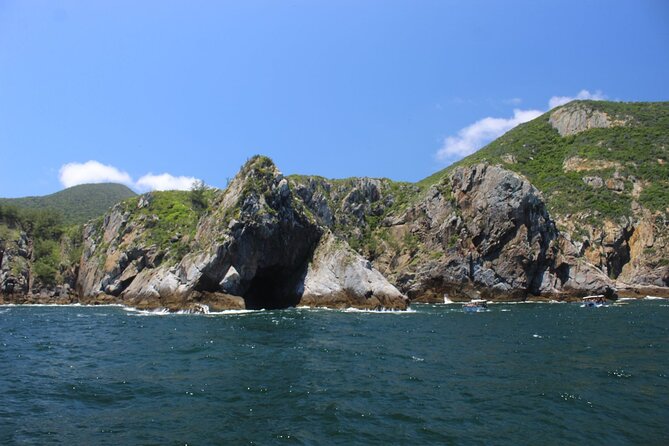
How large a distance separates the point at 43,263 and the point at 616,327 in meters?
98.3

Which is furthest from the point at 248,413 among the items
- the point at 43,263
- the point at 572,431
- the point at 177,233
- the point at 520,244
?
the point at 43,263

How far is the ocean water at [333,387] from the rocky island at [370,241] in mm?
29909

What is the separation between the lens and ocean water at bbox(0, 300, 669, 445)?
50.5ft

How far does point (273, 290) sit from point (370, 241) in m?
39.7

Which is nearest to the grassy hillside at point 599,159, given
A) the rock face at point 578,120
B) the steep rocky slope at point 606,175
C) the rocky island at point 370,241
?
the steep rocky slope at point 606,175

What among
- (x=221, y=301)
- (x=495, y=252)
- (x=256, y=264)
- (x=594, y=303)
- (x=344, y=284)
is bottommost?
(x=221, y=301)

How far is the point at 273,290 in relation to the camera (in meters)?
77.9

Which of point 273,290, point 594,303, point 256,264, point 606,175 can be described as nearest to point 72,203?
point 273,290

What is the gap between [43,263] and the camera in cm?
9500

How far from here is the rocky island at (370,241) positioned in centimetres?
6812

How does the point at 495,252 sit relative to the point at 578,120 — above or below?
below

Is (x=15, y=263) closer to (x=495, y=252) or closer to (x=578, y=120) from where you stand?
(x=495, y=252)

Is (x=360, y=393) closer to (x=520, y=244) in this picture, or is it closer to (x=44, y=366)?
(x=44, y=366)

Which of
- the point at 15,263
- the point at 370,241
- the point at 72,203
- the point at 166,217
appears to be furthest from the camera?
the point at 72,203
